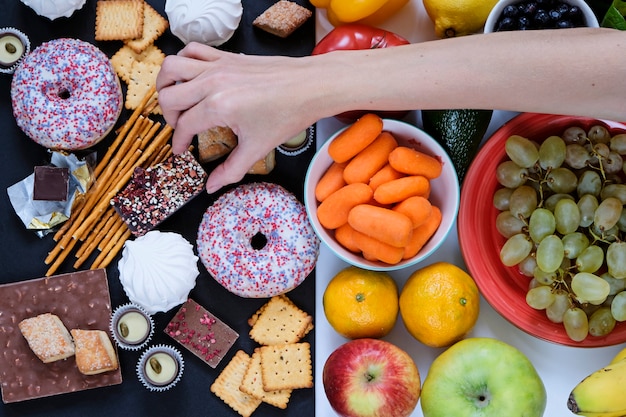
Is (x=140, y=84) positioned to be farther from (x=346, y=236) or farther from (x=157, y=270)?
(x=346, y=236)

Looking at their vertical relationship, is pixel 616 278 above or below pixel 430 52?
below

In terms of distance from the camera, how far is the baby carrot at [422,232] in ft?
3.58

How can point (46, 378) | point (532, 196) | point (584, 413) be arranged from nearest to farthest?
point (584, 413)
point (532, 196)
point (46, 378)

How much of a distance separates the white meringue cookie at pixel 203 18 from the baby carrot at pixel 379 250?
405 mm

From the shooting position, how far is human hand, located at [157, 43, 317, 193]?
3.15 feet

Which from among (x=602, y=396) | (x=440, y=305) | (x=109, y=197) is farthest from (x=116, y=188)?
(x=602, y=396)

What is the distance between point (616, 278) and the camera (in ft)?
3.39

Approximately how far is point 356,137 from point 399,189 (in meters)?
0.10

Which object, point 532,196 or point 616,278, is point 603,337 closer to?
point 616,278

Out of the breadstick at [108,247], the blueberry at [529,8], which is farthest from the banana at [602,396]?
the breadstick at [108,247]

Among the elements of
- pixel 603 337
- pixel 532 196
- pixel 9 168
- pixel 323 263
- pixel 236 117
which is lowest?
pixel 603 337

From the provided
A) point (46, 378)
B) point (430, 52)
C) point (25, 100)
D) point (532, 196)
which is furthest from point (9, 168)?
point (532, 196)

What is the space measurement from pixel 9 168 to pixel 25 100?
134 mm

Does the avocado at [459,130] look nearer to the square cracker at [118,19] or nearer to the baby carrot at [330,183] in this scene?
the baby carrot at [330,183]
